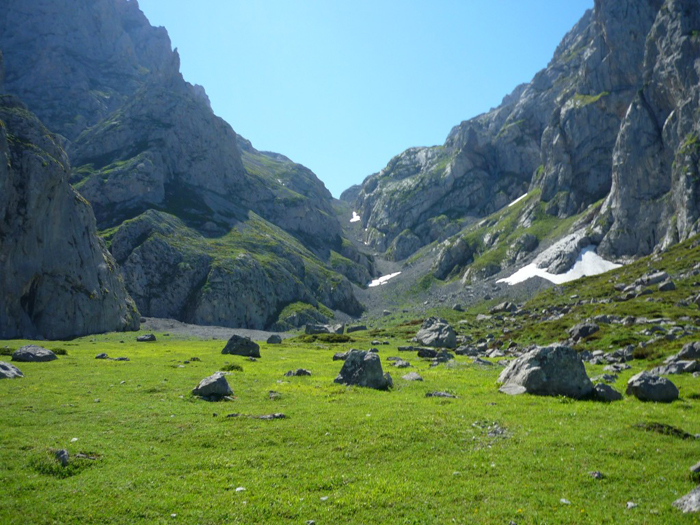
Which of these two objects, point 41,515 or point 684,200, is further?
point 684,200

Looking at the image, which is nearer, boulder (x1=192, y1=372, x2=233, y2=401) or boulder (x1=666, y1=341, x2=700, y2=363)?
boulder (x1=192, y1=372, x2=233, y2=401)

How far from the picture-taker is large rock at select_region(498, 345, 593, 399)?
24.2 metres

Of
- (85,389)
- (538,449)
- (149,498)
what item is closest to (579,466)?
(538,449)

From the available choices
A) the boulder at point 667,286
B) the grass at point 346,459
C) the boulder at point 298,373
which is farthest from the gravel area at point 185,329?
the grass at point 346,459

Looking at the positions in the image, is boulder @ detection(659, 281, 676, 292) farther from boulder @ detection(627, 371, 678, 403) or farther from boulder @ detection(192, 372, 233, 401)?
boulder @ detection(192, 372, 233, 401)

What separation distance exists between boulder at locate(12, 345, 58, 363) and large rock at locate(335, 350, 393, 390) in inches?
1290

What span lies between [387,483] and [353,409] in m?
9.06

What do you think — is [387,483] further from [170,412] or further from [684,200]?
[684,200]

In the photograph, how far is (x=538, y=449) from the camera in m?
16.2

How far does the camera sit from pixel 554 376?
24719 millimetres

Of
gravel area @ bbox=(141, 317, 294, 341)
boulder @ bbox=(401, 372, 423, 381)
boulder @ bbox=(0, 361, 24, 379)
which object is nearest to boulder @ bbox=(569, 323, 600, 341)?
boulder @ bbox=(401, 372, 423, 381)

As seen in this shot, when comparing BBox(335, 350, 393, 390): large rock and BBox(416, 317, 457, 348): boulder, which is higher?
BBox(335, 350, 393, 390): large rock

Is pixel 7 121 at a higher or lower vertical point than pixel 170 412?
higher

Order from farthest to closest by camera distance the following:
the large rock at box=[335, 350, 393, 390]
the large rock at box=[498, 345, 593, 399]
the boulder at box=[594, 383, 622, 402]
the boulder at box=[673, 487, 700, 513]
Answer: the large rock at box=[335, 350, 393, 390], the large rock at box=[498, 345, 593, 399], the boulder at box=[594, 383, 622, 402], the boulder at box=[673, 487, 700, 513]
